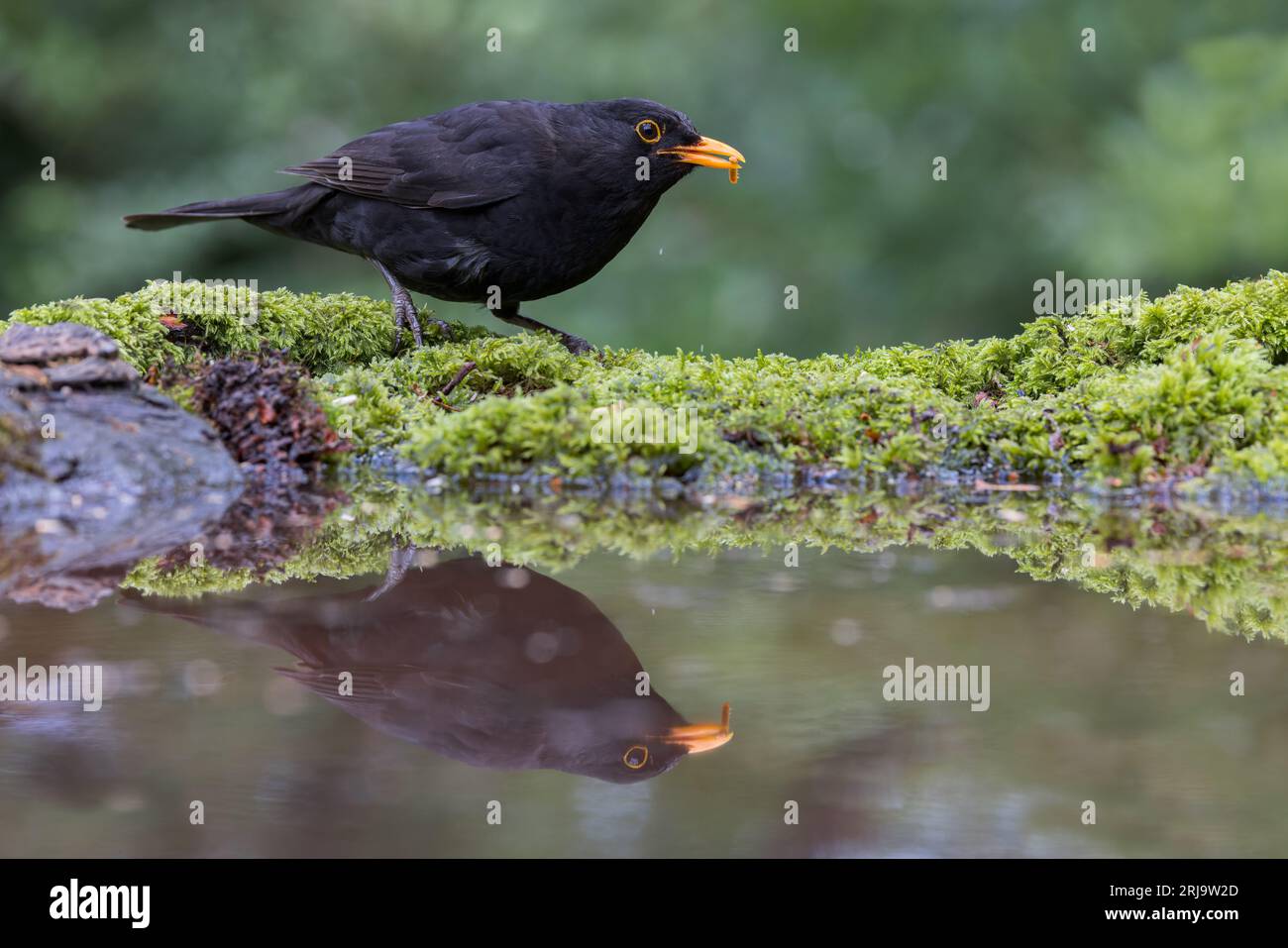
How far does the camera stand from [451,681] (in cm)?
237

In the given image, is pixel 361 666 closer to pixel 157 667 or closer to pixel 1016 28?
pixel 157 667

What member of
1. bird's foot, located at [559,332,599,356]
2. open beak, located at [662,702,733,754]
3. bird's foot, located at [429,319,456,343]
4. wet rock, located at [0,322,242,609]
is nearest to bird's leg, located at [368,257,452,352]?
bird's foot, located at [429,319,456,343]

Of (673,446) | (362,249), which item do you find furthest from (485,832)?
(362,249)

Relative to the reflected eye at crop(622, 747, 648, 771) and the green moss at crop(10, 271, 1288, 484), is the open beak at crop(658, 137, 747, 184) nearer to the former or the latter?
the green moss at crop(10, 271, 1288, 484)

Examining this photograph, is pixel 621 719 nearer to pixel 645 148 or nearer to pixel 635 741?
pixel 635 741

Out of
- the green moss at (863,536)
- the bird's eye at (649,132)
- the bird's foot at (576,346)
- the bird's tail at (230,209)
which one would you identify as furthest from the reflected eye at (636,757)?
the bird's tail at (230,209)

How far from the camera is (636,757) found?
2131mm

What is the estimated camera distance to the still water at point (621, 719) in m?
1.80

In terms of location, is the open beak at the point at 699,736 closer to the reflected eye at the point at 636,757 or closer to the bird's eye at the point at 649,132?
the reflected eye at the point at 636,757

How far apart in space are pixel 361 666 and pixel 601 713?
485 mm

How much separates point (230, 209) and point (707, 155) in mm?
2385

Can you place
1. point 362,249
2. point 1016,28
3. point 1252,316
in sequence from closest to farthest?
point 1252,316 < point 362,249 < point 1016,28

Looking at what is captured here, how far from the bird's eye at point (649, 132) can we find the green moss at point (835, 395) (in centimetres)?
95

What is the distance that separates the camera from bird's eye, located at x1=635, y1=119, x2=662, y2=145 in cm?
578
